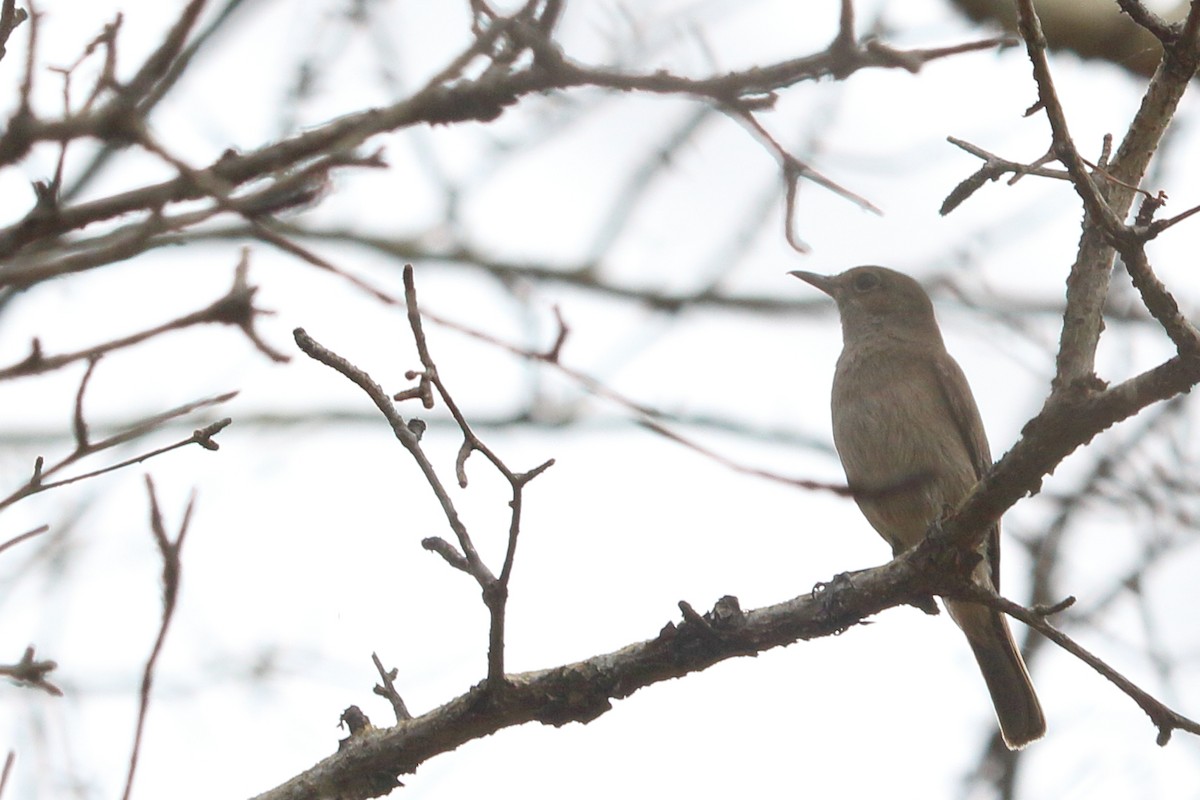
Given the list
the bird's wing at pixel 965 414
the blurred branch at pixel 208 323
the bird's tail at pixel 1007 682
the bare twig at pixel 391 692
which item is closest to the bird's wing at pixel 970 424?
the bird's wing at pixel 965 414

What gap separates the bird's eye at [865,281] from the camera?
8.20 metres

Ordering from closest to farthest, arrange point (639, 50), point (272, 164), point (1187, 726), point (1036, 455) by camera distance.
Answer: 1. point (272, 164)
2. point (1187, 726)
3. point (1036, 455)
4. point (639, 50)

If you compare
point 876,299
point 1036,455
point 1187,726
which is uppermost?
point 876,299

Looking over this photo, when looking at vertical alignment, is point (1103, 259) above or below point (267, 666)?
below

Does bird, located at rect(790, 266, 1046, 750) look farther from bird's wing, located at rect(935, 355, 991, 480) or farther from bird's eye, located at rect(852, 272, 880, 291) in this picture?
bird's eye, located at rect(852, 272, 880, 291)

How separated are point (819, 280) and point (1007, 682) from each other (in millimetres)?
2889

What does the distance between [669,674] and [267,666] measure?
446 cm

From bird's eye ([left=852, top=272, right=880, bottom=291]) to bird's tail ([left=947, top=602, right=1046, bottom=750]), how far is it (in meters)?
2.32

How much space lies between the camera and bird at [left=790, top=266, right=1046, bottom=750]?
21.6ft

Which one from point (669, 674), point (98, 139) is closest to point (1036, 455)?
point (669, 674)

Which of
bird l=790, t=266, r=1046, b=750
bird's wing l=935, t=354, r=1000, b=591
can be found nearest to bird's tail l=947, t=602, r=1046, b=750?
bird l=790, t=266, r=1046, b=750

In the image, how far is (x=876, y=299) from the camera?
8.03 m

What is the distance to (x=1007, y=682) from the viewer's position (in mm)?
6695

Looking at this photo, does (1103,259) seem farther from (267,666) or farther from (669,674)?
(267,666)
